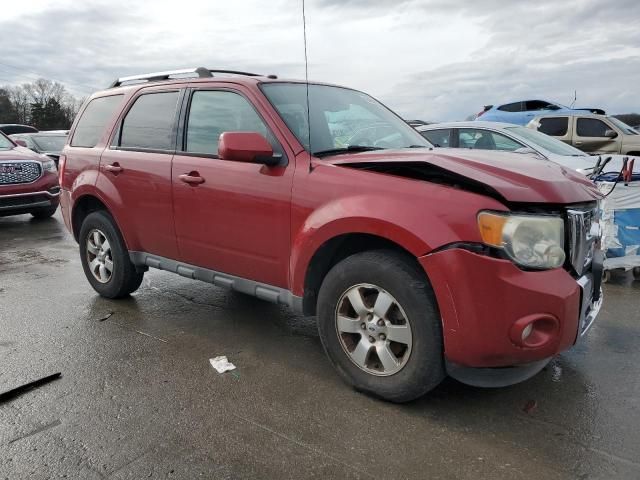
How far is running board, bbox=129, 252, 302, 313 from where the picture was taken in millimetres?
3537

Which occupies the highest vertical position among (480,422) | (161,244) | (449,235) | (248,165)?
(248,165)

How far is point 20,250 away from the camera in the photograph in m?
7.59

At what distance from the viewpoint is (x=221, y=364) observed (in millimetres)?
3648

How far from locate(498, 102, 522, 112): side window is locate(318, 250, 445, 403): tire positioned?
45.7 feet

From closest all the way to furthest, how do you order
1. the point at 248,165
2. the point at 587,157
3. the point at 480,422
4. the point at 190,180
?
the point at 480,422
the point at 248,165
the point at 190,180
the point at 587,157

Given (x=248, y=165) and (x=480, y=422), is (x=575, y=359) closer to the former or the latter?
(x=480, y=422)

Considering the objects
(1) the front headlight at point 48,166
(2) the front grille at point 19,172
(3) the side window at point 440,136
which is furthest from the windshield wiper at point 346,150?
(1) the front headlight at point 48,166

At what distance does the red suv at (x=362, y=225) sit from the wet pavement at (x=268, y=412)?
0.94ft

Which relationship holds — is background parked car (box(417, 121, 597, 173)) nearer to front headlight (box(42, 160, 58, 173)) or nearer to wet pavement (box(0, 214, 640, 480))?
wet pavement (box(0, 214, 640, 480))

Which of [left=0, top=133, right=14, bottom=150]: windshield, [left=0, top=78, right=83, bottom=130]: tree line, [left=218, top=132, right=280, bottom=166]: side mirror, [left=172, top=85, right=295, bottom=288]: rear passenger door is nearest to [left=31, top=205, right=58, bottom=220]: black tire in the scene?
[left=0, top=133, right=14, bottom=150]: windshield

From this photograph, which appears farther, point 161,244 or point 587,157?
point 587,157

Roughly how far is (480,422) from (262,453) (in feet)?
3.82

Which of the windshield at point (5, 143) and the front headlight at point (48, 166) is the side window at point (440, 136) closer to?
the front headlight at point (48, 166)

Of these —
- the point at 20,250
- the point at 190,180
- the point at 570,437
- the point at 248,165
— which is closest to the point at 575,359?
the point at 570,437
